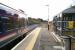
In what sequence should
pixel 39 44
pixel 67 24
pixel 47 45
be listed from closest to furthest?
pixel 47 45
pixel 39 44
pixel 67 24

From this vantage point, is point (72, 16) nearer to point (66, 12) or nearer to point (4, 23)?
point (66, 12)

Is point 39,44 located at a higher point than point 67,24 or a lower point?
lower

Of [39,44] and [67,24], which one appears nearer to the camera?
[39,44]

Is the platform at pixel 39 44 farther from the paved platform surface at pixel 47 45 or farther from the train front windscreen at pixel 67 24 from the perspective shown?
the train front windscreen at pixel 67 24

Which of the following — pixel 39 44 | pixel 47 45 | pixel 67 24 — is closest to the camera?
pixel 47 45

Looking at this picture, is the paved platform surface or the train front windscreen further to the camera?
the train front windscreen

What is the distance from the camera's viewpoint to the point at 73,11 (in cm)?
2750

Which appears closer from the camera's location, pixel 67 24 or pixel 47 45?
pixel 47 45

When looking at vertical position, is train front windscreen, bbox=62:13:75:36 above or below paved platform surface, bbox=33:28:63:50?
above

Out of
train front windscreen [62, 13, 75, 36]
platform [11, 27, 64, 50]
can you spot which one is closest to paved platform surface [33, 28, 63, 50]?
platform [11, 27, 64, 50]

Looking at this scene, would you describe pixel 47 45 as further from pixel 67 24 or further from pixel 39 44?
pixel 67 24

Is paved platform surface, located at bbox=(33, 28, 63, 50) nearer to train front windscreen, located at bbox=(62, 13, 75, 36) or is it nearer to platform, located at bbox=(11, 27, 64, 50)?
platform, located at bbox=(11, 27, 64, 50)

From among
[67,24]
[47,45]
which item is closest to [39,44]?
[47,45]

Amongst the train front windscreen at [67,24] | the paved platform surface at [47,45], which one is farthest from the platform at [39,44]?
the train front windscreen at [67,24]
